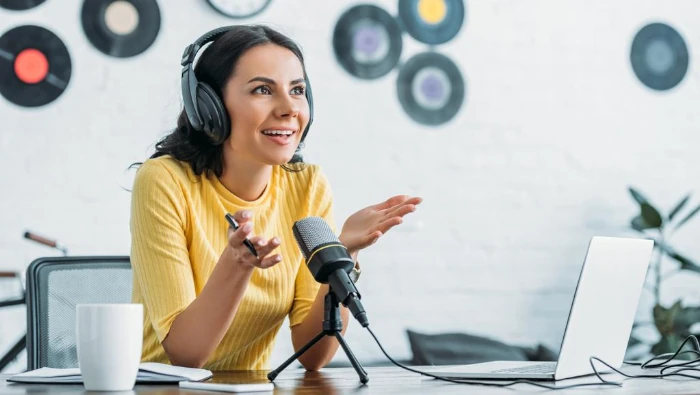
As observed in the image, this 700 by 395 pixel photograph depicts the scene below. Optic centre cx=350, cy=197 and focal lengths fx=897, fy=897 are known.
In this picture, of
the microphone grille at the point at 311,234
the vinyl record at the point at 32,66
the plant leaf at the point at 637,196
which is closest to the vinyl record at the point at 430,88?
the plant leaf at the point at 637,196

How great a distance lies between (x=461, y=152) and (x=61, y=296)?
1.76 m

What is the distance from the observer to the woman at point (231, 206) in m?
1.47

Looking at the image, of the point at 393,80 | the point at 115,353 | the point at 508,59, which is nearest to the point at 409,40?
the point at 393,80

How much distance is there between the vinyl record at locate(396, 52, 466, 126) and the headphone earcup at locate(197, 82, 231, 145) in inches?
59.1

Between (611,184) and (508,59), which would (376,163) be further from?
(611,184)

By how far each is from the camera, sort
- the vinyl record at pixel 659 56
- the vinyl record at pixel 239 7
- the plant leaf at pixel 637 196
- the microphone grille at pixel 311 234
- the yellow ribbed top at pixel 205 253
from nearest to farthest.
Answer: the microphone grille at pixel 311 234
the yellow ribbed top at pixel 205 253
the vinyl record at pixel 239 7
the plant leaf at pixel 637 196
the vinyl record at pixel 659 56

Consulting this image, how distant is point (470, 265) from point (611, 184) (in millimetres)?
622

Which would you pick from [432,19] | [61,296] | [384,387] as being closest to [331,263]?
[384,387]

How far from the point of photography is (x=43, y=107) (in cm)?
267

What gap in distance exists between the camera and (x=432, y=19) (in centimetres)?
307

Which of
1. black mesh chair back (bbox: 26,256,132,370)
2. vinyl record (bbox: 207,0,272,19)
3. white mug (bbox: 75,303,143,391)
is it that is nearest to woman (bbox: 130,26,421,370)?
black mesh chair back (bbox: 26,256,132,370)

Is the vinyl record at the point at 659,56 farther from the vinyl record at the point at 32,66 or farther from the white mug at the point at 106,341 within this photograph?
the white mug at the point at 106,341

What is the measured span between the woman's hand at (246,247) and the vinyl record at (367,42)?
1.87 m

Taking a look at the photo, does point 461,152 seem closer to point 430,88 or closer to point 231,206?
point 430,88
